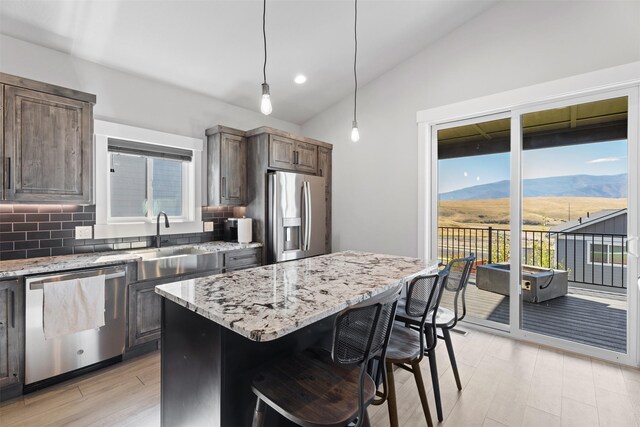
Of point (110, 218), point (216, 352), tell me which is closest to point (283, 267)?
point (216, 352)

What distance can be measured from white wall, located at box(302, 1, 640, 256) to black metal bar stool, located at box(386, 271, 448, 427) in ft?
6.54

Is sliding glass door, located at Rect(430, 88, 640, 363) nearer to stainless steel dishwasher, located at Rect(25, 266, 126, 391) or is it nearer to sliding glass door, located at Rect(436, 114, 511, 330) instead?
sliding glass door, located at Rect(436, 114, 511, 330)

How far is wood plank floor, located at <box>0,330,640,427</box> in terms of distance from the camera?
1914 mm

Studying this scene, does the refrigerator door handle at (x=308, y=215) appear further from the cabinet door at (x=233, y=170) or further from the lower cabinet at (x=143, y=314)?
the lower cabinet at (x=143, y=314)

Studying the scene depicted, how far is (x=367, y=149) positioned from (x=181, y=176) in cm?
240

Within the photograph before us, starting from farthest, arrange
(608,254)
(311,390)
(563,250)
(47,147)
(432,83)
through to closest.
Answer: (432,83)
(563,250)
(608,254)
(47,147)
(311,390)

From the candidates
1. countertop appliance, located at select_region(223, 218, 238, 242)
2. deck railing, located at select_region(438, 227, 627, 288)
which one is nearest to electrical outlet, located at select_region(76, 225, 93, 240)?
countertop appliance, located at select_region(223, 218, 238, 242)

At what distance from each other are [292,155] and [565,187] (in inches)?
117

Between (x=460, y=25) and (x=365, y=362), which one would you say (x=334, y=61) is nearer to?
(x=460, y=25)

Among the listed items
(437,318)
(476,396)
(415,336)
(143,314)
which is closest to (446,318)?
(437,318)

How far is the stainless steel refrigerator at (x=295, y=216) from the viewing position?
363 cm

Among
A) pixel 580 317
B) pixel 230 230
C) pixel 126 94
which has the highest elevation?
pixel 126 94

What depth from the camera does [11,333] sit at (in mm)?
2070

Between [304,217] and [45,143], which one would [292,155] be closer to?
[304,217]
